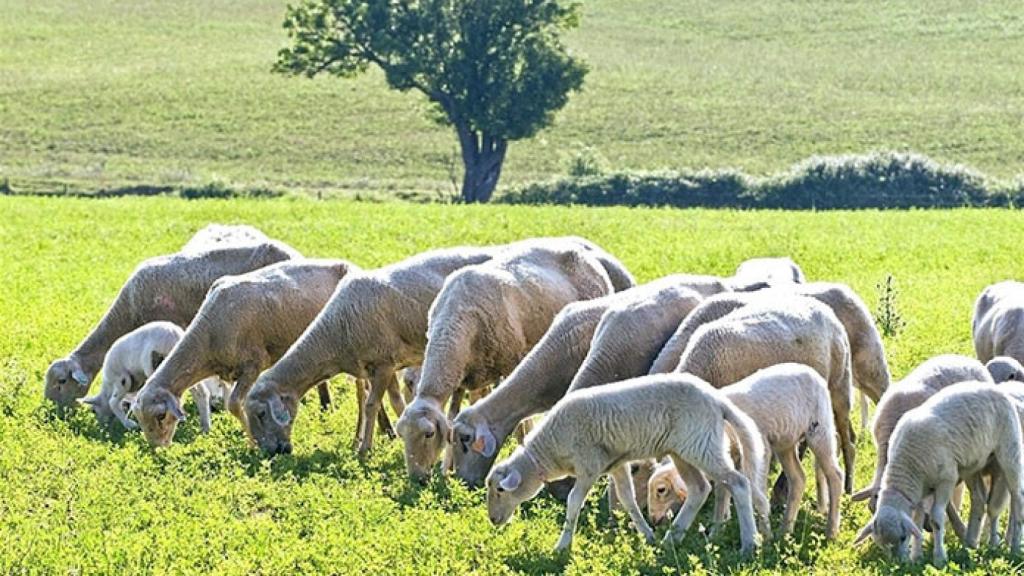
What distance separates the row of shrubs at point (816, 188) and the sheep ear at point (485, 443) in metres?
34.5

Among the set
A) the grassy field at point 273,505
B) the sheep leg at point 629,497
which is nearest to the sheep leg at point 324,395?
the grassy field at point 273,505

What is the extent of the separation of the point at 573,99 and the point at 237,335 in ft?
201

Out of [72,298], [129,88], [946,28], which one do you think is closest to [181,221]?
[72,298]

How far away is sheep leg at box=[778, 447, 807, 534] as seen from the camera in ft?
38.1

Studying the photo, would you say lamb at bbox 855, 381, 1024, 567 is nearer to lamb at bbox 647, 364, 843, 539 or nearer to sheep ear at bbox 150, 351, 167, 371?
lamb at bbox 647, 364, 843, 539

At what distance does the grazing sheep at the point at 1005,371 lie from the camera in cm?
1283

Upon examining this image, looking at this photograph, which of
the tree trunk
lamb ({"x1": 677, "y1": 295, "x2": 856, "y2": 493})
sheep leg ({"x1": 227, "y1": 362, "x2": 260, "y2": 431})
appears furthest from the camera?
the tree trunk

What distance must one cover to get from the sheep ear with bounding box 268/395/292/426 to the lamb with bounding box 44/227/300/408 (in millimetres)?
3386

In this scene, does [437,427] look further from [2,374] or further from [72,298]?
[72,298]

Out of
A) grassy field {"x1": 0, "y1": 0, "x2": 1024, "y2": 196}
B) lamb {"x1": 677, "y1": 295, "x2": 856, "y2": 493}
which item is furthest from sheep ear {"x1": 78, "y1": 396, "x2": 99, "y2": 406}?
grassy field {"x1": 0, "y1": 0, "x2": 1024, "y2": 196}

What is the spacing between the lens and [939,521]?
10.8 metres

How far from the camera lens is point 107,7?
93.7 metres

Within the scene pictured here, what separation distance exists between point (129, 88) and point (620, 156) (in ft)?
80.0

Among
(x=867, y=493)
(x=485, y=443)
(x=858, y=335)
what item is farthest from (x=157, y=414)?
(x=867, y=493)
